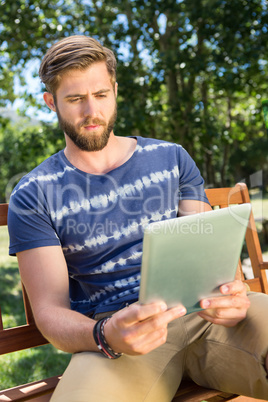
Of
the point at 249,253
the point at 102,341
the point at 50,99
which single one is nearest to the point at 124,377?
the point at 102,341

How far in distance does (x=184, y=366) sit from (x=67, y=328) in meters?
0.47

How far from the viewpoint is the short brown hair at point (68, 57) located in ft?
6.46

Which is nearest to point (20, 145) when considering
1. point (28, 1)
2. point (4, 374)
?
point (28, 1)

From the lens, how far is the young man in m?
1.52

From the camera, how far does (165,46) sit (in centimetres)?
550

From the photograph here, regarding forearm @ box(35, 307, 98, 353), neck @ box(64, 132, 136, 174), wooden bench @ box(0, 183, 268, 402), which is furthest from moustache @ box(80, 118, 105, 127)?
forearm @ box(35, 307, 98, 353)

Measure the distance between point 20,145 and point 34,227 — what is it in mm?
3934

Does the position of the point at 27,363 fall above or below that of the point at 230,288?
below

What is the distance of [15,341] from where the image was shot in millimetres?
2059

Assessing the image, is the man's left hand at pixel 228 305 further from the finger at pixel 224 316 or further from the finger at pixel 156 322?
the finger at pixel 156 322

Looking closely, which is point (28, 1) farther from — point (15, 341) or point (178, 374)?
point (178, 374)

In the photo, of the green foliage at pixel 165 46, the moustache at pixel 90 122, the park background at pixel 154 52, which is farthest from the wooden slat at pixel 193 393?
the green foliage at pixel 165 46

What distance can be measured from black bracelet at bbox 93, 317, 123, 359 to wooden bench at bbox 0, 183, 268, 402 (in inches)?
13.9

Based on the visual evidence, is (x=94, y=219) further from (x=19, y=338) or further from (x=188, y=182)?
(x=19, y=338)
